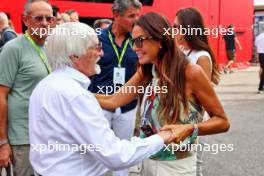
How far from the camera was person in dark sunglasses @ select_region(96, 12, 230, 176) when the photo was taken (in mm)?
2111

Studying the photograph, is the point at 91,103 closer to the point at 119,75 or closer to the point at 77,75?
the point at 77,75

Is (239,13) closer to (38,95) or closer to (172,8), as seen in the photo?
(172,8)

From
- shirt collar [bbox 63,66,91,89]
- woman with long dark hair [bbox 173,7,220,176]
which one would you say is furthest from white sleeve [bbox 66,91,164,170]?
woman with long dark hair [bbox 173,7,220,176]

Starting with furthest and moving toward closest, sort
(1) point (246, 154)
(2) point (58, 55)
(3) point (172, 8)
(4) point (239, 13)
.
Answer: (4) point (239, 13) → (3) point (172, 8) → (1) point (246, 154) → (2) point (58, 55)

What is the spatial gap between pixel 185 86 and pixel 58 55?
27.5 inches

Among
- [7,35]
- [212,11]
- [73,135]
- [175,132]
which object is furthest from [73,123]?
[212,11]

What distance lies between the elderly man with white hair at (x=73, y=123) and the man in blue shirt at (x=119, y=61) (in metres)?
1.73

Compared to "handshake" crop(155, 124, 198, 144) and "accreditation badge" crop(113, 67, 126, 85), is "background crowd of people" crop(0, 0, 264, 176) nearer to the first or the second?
"handshake" crop(155, 124, 198, 144)

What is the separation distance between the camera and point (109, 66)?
147 inches

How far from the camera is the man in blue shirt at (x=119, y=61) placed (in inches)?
145

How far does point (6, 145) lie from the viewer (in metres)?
2.74

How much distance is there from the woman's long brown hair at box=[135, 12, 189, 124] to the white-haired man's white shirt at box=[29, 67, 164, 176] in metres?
0.24

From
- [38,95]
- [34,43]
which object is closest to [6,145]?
[34,43]

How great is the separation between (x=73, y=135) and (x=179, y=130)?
572 mm
